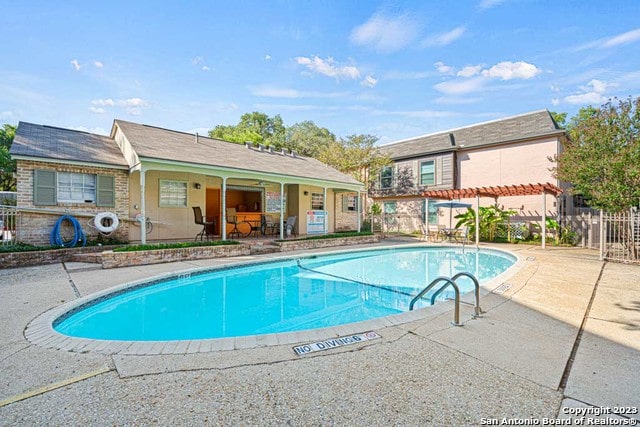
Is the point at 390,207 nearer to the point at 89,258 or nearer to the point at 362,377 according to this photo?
the point at 89,258

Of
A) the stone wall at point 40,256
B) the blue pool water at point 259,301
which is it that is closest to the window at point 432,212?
the blue pool water at point 259,301

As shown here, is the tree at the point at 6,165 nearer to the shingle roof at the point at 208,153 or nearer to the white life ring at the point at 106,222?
the shingle roof at the point at 208,153

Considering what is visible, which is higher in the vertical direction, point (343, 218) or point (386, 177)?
point (386, 177)

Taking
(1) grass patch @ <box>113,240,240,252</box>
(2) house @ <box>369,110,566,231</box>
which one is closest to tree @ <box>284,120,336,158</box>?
(2) house @ <box>369,110,566,231</box>

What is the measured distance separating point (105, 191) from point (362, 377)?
1184 centimetres

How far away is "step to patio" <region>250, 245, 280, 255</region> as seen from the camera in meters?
11.6

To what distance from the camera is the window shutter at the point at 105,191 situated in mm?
10891

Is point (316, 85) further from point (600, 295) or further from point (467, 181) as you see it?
point (600, 295)

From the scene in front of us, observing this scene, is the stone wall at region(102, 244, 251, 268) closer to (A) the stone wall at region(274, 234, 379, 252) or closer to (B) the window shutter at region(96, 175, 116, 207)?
(A) the stone wall at region(274, 234, 379, 252)

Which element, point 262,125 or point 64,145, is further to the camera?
point 262,125

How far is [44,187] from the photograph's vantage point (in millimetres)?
9852

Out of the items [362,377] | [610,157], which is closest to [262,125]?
[610,157]

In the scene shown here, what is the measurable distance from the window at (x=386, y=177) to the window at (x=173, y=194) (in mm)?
13880

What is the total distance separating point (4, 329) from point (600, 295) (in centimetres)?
946
